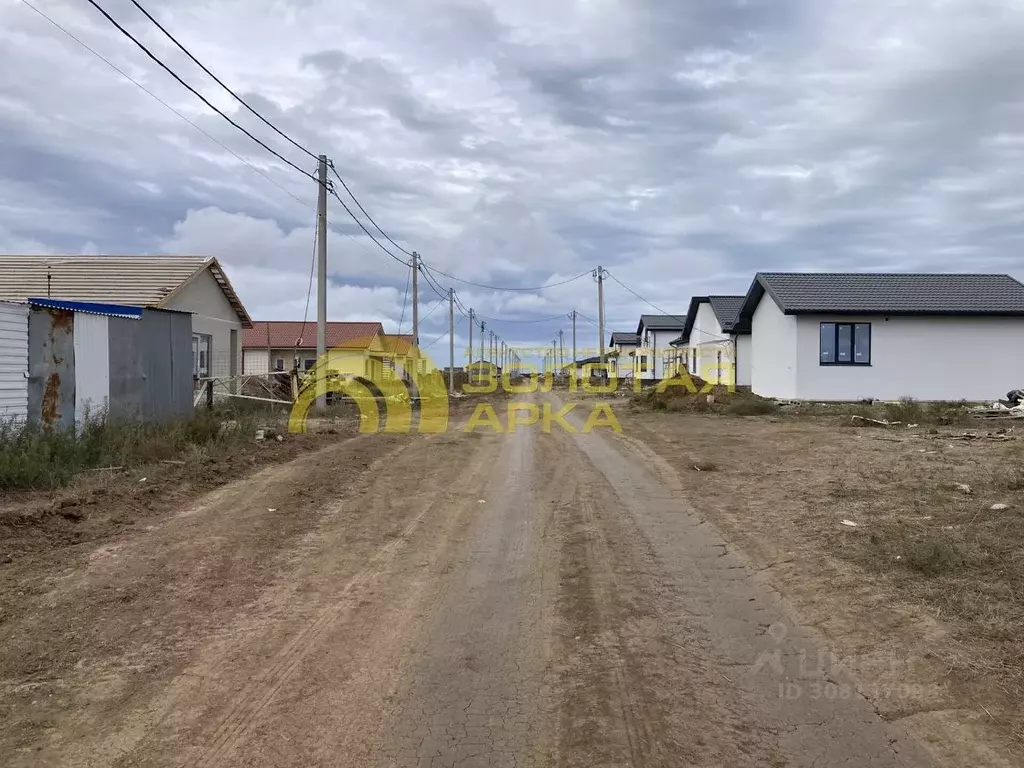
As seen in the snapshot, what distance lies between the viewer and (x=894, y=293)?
26.9m

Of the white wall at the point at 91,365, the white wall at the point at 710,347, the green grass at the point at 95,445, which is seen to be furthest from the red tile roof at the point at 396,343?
the green grass at the point at 95,445

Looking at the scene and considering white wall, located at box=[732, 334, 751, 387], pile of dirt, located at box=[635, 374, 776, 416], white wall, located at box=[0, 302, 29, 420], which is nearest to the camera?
white wall, located at box=[0, 302, 29, 420]

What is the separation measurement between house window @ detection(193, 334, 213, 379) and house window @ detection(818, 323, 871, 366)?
69.8ft

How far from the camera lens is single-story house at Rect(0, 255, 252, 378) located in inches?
899

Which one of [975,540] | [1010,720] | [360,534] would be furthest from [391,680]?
[975,540]

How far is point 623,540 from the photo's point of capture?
7707mm

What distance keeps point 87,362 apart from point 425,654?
36.5 ft

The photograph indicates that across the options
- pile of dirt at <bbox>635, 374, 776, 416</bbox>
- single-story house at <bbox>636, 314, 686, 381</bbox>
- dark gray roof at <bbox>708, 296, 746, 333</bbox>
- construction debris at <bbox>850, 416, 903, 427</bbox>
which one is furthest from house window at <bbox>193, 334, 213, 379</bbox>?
single-story house at <bbox>636, 314, 686, 381</bbox>

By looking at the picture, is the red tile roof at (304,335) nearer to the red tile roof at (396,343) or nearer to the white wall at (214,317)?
the red tile roof at (396,343)

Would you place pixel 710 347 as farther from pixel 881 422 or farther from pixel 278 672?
pixel 278 672

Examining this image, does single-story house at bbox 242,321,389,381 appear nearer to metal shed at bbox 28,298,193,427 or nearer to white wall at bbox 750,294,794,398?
white wall at bbox 750,294,794,398

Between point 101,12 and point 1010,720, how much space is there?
1142 cm

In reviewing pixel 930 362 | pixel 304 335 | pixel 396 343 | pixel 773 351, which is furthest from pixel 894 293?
pixel 396 343

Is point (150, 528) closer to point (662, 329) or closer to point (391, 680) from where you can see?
point (391, 680)
